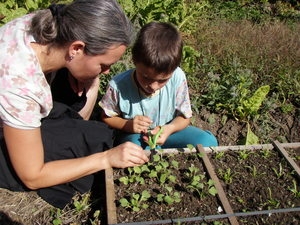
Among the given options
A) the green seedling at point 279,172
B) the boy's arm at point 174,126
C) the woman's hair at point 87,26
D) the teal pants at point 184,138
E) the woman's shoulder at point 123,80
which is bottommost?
the teal pants at point 184,138

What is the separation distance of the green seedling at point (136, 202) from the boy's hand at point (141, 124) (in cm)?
53

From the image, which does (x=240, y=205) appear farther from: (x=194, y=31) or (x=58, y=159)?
(x=194, y=31)

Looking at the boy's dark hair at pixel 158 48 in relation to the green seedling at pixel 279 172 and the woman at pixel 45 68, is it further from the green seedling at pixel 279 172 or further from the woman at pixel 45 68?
the green seedling at pixel 279 172

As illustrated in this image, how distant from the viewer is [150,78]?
2.42 m

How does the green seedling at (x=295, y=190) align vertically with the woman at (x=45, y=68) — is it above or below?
below

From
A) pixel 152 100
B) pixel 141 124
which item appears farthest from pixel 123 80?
pixel 141 124

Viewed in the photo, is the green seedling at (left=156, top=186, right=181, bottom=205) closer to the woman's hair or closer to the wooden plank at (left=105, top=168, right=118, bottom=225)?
the wooden plank at (left=105, top=168, right=118, bottom=225)

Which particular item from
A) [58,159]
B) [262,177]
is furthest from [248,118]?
[58,159]

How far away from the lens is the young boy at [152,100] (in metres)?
2.39

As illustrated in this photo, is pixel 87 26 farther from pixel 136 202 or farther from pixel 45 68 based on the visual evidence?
pixel 136 202

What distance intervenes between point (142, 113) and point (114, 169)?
1.82 feet

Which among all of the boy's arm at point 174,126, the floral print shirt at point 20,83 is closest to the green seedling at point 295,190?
the boy's arm at point 174,126

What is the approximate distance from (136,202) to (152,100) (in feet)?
2.75

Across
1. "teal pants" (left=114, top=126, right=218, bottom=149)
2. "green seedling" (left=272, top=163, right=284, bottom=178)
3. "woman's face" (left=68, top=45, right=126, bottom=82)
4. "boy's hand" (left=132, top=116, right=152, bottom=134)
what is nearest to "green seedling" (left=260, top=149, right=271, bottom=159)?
"green seedling" (left=272, top=163, right=284, bottom=178)
